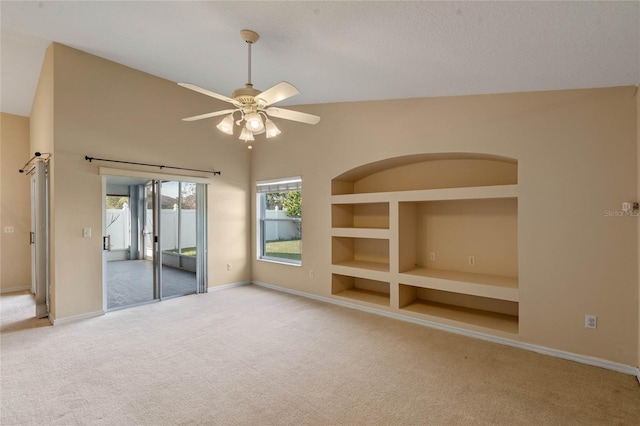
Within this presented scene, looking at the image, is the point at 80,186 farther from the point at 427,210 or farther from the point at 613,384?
the point at 613,384

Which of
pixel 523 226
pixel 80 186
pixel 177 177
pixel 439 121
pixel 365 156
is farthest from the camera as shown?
pixel 177 177

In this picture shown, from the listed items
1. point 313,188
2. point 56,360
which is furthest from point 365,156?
point 56,360

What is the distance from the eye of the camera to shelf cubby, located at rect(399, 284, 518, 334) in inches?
151

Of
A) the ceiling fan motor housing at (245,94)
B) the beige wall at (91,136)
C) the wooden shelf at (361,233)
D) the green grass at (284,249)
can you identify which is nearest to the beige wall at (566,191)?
the wooden shelf at (361,233)

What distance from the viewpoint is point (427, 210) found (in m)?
4.77

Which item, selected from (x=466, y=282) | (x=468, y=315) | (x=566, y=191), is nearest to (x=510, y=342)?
(x=468, y=315)

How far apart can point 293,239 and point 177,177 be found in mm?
2368

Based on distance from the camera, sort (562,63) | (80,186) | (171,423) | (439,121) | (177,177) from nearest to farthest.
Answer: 1. (171,423)
2. (562,63)
3. (439,121)
4. (80,186)
5. (177,177)

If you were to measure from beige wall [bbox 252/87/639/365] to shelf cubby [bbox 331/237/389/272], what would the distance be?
6.01 feet

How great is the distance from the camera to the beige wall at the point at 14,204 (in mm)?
5766

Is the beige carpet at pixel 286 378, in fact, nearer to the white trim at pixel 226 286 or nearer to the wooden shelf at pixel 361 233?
the wooden shelf at pixel 361 233

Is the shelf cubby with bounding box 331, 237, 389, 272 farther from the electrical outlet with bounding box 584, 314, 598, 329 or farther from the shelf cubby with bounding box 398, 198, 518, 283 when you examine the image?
the electrical outlet with bounding box 584, 314, 598, 329

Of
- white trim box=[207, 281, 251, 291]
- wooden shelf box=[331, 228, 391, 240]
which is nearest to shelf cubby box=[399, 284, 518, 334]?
wooden shelf box=[331, 228, 391, 240]

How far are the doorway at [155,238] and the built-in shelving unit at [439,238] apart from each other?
2.69 meters
